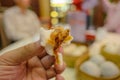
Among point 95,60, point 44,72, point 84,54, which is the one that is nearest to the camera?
point 44,72

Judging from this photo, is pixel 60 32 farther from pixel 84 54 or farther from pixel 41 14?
pixel 41 14

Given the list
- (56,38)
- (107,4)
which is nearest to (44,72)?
(56,38)

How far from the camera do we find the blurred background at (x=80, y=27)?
795 millimetres

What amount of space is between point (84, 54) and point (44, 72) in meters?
0.31

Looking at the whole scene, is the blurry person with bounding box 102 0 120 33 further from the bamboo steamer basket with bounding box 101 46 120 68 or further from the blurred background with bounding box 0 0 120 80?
the bamboo steamer basket with bounding box 101 46 120 68

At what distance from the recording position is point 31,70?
663mm

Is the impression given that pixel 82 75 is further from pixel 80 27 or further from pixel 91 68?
pixel 80 27

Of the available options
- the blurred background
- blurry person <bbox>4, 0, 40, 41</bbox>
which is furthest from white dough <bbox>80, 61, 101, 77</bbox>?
blurry person <bbox>4, 0, 40, 41</bbox>

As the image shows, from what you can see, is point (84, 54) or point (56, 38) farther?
point (84, 54)

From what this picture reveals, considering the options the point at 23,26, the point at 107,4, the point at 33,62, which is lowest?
the point at 23,26

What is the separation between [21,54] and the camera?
1.91ft

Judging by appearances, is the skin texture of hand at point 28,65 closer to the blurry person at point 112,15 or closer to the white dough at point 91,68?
the white dough at point 91,68

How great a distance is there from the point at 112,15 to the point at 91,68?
0.67 meters

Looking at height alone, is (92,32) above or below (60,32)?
below
